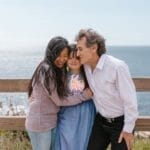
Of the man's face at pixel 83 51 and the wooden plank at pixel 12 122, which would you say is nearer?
the man's face at pixel 83 51

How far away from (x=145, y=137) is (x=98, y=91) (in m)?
2.03

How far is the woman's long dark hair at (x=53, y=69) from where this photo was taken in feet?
15.5

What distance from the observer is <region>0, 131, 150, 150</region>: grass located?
19.8 ft

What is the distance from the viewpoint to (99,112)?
4.87 m

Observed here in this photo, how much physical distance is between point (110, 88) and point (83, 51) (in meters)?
0.42

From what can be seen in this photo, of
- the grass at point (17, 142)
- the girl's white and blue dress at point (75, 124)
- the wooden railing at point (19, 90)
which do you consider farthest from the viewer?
the grass at point (17, 142)

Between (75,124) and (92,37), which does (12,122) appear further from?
(92,37)

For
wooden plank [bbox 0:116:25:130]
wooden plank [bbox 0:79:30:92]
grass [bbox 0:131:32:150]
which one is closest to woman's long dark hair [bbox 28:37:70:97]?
wooden plank [bbox 0:79:30:92]

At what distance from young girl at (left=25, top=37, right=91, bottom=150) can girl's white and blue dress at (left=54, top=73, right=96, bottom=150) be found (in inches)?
4.1

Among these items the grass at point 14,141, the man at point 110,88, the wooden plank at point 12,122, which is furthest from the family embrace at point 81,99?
the grass at point 14,141

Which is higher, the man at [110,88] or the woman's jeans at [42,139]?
the man at [110,88]

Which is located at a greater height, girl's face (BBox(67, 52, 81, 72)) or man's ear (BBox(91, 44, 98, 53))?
man's ear (BBox(91, 44, 98, 53))

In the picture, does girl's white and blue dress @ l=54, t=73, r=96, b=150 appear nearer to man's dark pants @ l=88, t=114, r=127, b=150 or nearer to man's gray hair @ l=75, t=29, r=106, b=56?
man's dark pants @ l=88, t=114, r=127, b=150

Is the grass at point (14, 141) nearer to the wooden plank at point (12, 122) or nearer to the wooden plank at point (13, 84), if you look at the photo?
the wooden plank at point (12, 122)
